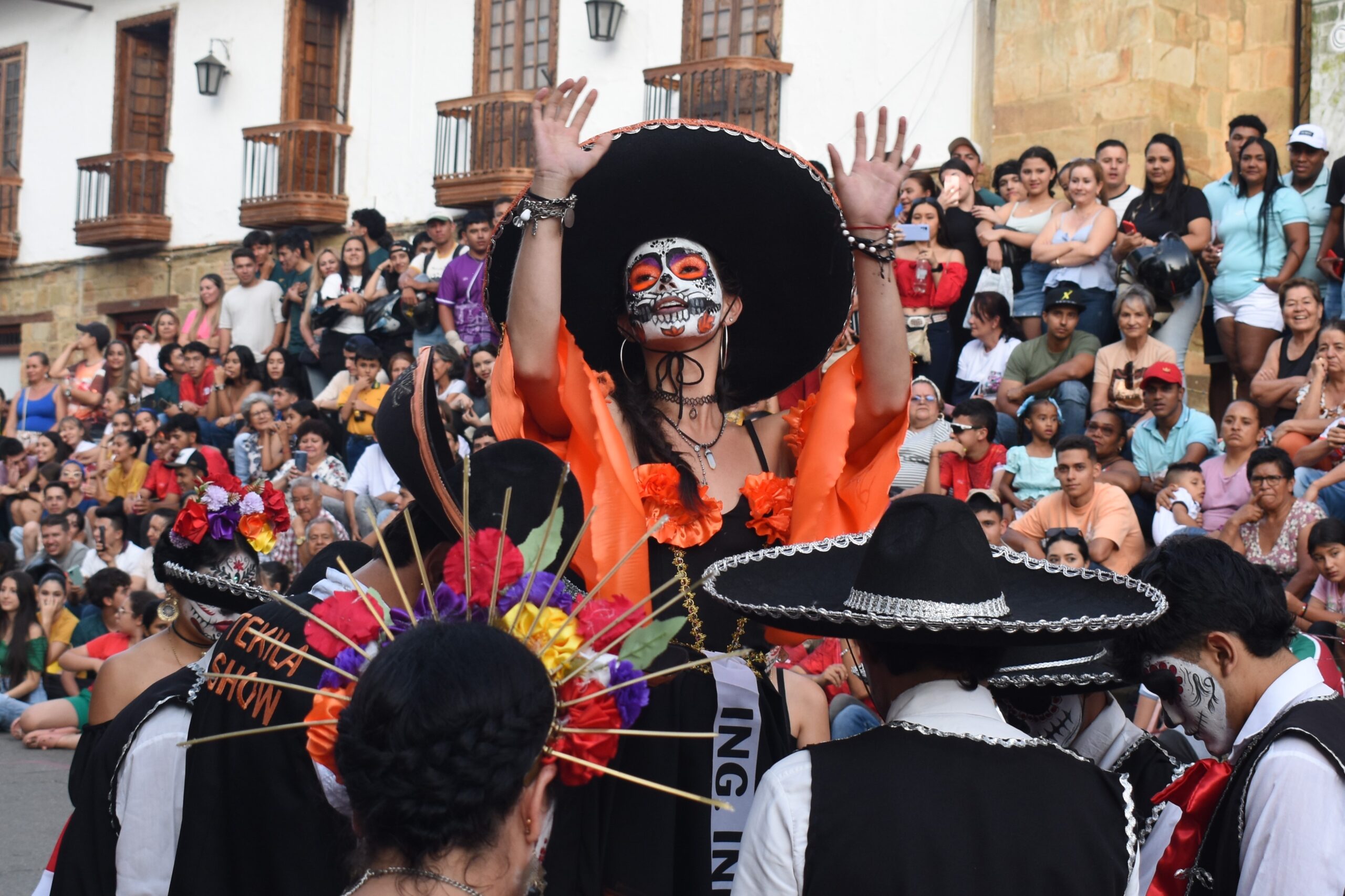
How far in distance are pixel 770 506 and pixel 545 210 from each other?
809 millimetres

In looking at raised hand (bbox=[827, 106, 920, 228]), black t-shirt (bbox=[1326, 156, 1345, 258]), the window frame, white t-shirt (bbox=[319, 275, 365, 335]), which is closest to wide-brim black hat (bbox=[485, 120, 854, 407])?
raised hand (bbox=[827, 106, 920, 228])

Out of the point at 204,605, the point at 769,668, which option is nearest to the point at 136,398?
the point at 204,605

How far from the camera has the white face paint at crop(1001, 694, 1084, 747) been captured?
3.02 metres

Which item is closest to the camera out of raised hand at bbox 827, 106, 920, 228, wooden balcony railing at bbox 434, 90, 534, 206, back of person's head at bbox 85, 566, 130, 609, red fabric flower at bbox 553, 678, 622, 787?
red fabric flower at bbox 553, 678, 622, 787

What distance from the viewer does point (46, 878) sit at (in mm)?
3176

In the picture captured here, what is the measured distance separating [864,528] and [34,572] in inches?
392

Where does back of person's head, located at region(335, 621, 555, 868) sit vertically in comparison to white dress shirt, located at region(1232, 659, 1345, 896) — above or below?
above

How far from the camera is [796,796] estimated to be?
211 centimetres

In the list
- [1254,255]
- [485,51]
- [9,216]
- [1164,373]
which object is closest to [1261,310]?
[1254,255]

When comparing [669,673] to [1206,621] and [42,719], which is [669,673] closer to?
[1206,621]

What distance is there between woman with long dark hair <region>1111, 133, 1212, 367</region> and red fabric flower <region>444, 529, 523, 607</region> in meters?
7.23

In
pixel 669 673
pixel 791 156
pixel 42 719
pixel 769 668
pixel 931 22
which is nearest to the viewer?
pixel 669 673

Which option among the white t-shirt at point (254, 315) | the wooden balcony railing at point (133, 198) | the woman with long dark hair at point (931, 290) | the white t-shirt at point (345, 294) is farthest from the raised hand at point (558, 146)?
the wooden balcony railing at point (133, 198)

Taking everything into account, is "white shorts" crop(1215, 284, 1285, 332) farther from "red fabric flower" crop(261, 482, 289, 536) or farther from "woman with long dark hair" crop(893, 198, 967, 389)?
"red fabric flower" crop(261, 482, 289, 536)
